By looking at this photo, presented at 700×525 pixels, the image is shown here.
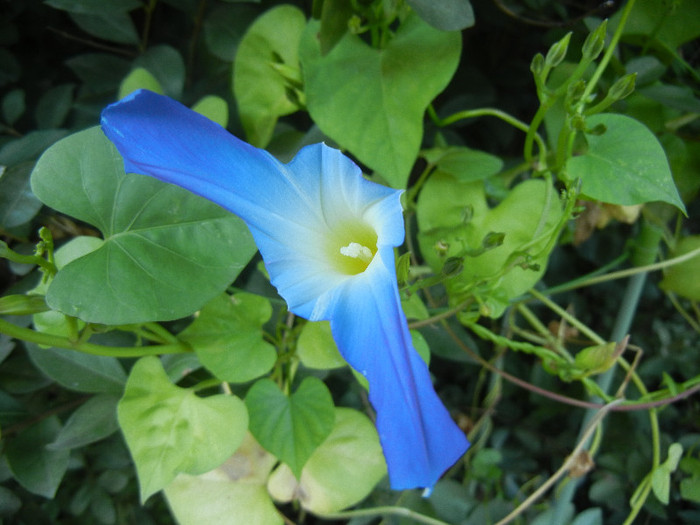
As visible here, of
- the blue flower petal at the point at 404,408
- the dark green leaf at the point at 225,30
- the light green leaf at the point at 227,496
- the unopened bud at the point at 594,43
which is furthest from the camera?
the dark green leaf at the point at 225,30

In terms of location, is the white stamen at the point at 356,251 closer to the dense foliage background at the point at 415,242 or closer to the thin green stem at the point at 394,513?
the dense foliage background at the point at 415,242

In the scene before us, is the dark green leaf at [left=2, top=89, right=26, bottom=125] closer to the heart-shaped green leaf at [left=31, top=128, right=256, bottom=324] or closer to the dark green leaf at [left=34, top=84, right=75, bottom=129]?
the dark green leaf at [left=34, top=84, right=75, bottom=129]

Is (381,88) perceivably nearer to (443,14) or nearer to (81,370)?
(443,14)

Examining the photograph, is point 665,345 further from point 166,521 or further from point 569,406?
point 166,521

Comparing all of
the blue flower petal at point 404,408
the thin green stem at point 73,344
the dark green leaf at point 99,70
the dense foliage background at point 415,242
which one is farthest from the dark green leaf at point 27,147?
the blue flower petal at point 404,408

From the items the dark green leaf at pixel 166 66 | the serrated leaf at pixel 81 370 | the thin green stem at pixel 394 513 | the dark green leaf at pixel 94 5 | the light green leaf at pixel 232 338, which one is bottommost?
the thin green stem at pixel 394 513

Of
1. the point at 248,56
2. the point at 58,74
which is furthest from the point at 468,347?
the point at 58,74

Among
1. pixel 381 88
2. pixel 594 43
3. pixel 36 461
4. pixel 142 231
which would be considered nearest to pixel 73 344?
pixel 142 231

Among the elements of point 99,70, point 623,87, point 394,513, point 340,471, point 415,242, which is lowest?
point 394,513
